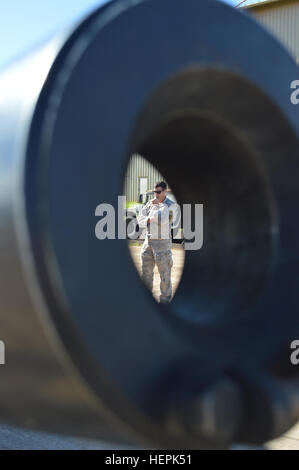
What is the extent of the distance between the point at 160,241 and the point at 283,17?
1608 cm

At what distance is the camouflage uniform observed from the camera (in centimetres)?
637

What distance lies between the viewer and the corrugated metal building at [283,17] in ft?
63.6

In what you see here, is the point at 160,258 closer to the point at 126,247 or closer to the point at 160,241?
the point at 160,241

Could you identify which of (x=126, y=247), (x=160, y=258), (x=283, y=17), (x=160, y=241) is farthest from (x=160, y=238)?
(x=283, y=17)

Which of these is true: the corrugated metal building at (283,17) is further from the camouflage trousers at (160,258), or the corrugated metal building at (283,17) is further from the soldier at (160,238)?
the camouflage trousers at (160,258)

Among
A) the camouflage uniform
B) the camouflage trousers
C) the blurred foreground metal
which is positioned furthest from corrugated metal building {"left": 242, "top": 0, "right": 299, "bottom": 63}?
the blurred foreground metal

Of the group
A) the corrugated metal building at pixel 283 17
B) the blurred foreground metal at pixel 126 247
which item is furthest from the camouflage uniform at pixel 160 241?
the corrugated metal building at pixel 283 17

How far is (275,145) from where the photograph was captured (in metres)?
1.16

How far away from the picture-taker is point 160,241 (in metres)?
6.56

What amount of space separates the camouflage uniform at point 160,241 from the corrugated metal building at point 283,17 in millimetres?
14950

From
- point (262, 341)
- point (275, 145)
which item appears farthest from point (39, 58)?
point (262, 341)

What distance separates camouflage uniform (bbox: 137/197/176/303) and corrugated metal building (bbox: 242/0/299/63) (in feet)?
49.0
